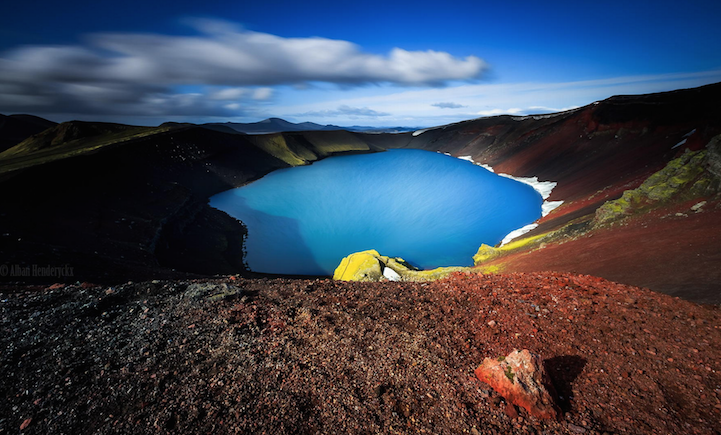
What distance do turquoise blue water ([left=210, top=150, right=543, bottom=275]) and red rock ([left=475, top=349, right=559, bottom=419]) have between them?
844 inches

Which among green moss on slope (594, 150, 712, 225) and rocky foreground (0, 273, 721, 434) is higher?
green moss on slope (594, 150, 712, 225)

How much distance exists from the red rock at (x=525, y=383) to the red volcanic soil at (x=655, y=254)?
5.27 meters

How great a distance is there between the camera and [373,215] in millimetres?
42062

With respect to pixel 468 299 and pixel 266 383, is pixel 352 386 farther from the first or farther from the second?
pixel 468 299

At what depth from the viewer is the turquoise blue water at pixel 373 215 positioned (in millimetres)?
28536

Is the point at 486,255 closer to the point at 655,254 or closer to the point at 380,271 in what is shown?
the point at 380,271

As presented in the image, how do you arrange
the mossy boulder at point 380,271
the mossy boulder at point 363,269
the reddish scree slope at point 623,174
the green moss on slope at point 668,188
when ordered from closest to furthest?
the reddish scree slope at point 623,174 → the green moss on slope at point 668,188 → the mossy boulder at point 380,271 → the mossy boulder at point 363,269

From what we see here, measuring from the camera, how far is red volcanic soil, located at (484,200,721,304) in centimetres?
750

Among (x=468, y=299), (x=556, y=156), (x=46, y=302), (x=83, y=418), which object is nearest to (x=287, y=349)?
(x=83, y=418)

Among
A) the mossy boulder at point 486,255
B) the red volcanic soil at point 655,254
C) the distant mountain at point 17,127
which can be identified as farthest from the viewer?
the distant mountain at point 17,127

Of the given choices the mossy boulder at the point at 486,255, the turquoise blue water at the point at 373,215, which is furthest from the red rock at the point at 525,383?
the turquoise blue water at the point at 373,215

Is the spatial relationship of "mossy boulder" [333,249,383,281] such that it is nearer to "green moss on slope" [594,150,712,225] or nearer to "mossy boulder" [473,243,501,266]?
"mossy boulder" [473,243,501,266]

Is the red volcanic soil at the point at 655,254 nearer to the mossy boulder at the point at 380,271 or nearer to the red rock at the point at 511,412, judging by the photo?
the mossy boulder at the point at 380,271

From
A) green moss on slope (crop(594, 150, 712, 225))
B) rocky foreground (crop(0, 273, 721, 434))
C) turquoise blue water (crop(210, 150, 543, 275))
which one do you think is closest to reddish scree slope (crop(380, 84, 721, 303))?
green moss on slope (crop(594, 150, 712, 225))
